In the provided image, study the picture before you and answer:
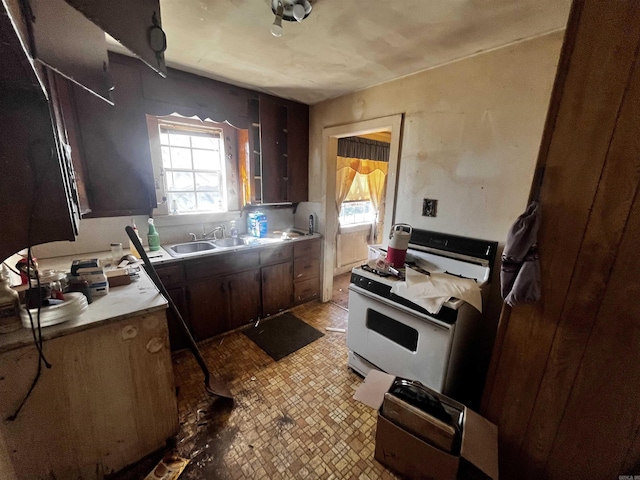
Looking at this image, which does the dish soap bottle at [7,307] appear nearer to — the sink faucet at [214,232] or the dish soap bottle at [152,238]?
the dish soap bottle at [152,238]

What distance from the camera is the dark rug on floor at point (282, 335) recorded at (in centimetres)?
221

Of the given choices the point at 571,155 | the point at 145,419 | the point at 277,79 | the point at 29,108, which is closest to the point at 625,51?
the point at 571,155

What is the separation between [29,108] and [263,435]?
180cm

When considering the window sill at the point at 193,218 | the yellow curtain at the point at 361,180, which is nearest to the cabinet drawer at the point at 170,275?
the window sill at the point at 193,218

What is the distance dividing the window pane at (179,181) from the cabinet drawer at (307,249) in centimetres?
124

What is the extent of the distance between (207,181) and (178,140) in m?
0.44

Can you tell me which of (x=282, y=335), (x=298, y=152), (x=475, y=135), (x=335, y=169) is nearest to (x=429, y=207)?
(x=475, y=135)

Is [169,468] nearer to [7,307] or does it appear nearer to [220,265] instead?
[7,307]

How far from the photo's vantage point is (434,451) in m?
1.12

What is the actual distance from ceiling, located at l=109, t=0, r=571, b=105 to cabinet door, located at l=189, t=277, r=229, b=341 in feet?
5.77

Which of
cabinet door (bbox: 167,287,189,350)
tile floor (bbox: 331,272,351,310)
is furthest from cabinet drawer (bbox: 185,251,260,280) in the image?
tile floor (bbox: 331,272,351,310)

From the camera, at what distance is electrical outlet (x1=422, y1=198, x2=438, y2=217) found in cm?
196

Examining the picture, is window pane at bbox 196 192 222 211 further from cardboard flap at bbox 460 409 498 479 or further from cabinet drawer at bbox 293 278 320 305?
cardboard flap at bbox 460 409 498 479

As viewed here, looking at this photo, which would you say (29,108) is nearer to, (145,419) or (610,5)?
(145,419)
